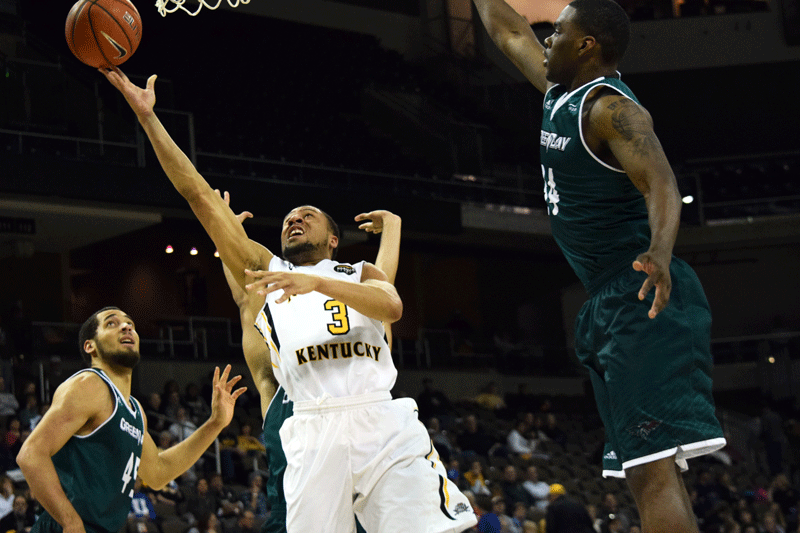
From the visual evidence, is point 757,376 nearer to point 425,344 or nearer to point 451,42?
point 425,344

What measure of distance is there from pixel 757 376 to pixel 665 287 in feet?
69.7

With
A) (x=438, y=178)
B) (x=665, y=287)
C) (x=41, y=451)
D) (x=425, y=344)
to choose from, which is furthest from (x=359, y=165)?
(x=665, y=287)

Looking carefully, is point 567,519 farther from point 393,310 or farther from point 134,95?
point 134,95

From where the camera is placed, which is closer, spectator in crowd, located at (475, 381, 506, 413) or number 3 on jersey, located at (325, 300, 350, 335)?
number 3 on jersey, located at (325, 300, 350, 335)

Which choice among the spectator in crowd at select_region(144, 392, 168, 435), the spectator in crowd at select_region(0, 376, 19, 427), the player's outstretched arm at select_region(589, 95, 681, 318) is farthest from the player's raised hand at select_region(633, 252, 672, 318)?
the spectator in crowd at select_region(0, 376, 19, 427)

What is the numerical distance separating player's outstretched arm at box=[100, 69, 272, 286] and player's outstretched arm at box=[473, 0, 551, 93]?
144 centimetres

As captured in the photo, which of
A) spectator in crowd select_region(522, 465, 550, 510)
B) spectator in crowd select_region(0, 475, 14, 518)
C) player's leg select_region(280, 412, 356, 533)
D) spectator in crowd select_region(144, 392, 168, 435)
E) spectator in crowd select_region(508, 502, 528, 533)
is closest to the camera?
player's leg select_region(280, 412, 356, 533)

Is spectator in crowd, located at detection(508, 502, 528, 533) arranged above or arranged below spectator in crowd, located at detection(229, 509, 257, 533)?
below

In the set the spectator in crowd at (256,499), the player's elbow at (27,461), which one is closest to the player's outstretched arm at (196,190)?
the player's elbow at (27,461)

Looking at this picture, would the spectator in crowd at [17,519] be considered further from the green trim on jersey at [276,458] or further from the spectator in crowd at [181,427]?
the green trim on jersey at [276,458]

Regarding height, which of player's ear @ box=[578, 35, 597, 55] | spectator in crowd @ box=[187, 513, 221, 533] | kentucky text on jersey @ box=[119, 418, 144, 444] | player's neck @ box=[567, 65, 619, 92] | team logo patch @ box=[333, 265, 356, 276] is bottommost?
spectator in crowd @ box=[187, 513, 221, 533]

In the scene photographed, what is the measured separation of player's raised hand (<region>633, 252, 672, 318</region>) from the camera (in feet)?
9.43

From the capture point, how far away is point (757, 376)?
2267 centimetres

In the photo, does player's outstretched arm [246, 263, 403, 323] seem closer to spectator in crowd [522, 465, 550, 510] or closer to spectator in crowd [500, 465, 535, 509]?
spectator in crowd [500, 465, 535, 509]
